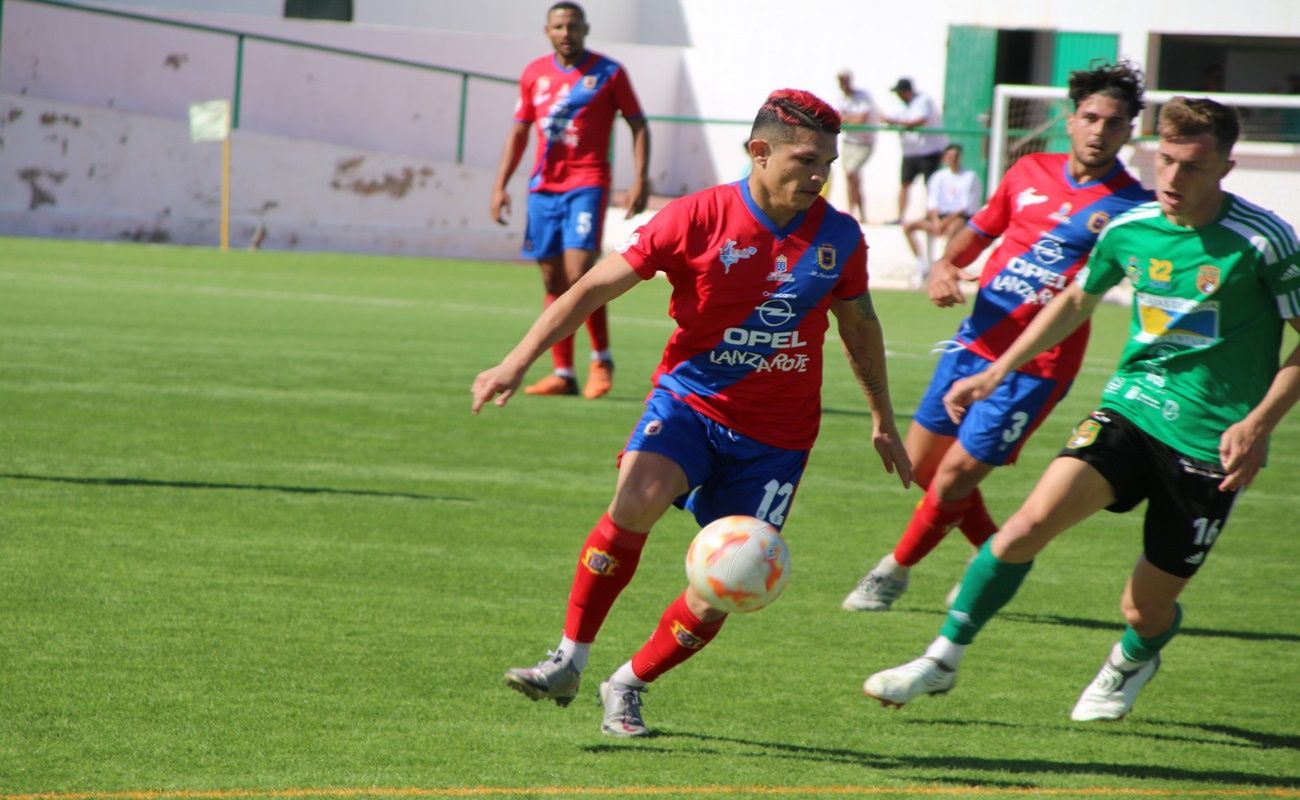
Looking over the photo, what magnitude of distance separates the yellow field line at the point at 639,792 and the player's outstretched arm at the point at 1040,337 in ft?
4.27

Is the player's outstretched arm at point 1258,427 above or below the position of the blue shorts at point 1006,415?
above

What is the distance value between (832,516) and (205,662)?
4172 millimetres

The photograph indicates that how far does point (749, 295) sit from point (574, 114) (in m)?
7.43

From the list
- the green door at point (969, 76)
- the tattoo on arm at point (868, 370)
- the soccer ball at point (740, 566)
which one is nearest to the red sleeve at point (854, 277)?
the tattoo on arm at point (868, 370)

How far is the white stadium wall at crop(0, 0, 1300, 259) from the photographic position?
27.8 meters

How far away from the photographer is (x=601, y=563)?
5348 millimetres

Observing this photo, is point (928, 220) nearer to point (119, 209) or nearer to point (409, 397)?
point (119, 209)

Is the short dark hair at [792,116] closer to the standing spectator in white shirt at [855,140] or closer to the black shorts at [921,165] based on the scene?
the standing spectator in white shirt at [855,140]

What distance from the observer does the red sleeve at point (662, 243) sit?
5.24 metres

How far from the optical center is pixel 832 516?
9.23 meters

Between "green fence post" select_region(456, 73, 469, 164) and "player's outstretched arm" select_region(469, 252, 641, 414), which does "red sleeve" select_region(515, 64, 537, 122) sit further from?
"green fence post" select_region(456, 73, 469, 164)

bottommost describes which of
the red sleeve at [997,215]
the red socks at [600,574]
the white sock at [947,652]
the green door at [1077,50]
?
the white sock at [947,652]

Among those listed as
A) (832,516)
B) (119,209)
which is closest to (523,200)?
(119,209)

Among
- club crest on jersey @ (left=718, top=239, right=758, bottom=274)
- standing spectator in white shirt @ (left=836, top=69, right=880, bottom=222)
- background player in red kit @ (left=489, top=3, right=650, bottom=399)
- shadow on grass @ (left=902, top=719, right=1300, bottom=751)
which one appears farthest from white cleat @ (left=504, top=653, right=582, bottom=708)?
standing spectator in white shirt @ (left=836, top=69, right=880, bottom=222)
